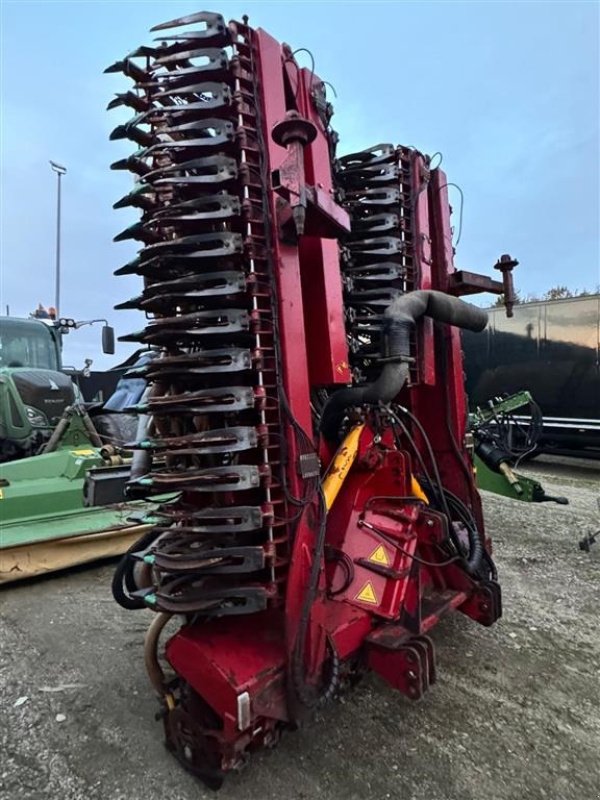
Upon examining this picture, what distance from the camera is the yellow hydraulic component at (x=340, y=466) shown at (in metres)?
2.25

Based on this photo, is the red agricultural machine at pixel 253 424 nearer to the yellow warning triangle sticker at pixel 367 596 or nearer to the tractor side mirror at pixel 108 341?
the yellow warning triangle sticker at pixel 367 596

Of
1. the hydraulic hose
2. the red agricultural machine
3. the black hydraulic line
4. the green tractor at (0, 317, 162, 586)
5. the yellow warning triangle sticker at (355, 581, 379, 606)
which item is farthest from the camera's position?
the green tractor at (0, 317, 162, 586)

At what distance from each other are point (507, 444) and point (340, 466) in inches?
242

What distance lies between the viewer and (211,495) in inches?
88.5

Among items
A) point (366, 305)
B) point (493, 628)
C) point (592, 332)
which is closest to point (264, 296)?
point (366, 305)

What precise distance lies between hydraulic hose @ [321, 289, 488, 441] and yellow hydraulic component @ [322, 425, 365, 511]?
5.6 inches

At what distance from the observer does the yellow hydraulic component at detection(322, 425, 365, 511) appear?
2.25m

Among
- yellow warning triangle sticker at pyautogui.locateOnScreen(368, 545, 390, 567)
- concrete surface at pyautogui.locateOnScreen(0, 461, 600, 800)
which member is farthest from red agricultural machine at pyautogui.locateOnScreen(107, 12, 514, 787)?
concrete surface at pyautogui.locateOnScreen(0, 461, 600, 800)

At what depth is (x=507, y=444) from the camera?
7754 mm

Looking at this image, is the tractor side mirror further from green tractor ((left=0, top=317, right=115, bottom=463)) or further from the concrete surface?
the concrete surface

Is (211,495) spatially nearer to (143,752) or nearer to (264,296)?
(264,296)

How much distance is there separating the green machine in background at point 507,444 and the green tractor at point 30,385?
14.2 ft

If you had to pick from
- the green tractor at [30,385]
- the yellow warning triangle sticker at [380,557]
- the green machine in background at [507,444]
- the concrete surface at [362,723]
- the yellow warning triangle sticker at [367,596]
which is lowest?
the concrete surface at [362,723]

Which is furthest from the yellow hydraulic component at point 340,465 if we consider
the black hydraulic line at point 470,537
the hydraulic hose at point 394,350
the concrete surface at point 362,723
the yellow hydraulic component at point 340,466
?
the concrete surface at point 362,723
